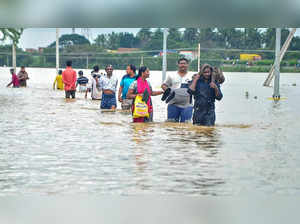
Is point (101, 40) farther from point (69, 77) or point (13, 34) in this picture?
point (69, 77)

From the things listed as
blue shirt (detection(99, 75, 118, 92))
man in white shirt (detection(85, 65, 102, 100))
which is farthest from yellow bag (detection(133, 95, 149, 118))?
man in white shirt (detection(85, 65, 102, 100))

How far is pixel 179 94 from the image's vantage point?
12547mm

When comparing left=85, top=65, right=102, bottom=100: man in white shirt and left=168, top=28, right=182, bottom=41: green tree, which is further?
left=168, top=28, right=182, bottom=41: green tree

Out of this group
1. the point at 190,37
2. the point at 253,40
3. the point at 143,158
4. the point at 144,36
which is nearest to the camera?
the point at 143,158

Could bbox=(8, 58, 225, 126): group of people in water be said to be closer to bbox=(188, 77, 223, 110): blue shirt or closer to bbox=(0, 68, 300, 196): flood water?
bbox=(188, 77, 223, 110): blue shirt

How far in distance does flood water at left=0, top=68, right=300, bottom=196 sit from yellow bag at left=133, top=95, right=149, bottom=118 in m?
0.35

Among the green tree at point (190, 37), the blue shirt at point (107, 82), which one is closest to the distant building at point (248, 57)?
the green tree at point (190, 37)

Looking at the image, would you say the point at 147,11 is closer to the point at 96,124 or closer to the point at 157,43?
the point at 96,124

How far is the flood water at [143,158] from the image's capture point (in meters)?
6.78

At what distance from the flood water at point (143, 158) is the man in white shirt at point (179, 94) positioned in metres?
0.30

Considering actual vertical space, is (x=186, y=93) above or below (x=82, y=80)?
above

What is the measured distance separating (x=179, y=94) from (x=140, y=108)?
3.05 feet

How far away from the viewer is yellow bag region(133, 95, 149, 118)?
12.9 metres

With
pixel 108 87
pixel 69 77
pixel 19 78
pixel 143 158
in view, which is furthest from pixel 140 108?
pixel 19 78
